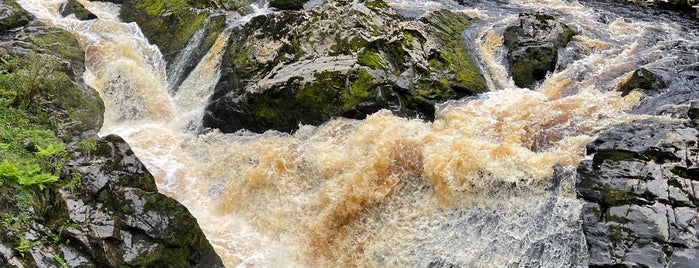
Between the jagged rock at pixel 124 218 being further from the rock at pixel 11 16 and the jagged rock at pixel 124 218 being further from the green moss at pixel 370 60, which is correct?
Answer: the rock at pixel 11 16

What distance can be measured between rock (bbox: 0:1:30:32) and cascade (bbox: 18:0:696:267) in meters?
2.12

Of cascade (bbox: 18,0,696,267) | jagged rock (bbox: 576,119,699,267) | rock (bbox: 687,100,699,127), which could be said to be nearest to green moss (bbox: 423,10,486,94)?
cascade (bbox: 18,0,696,267)

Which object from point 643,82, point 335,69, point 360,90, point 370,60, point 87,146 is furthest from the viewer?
point 370,60

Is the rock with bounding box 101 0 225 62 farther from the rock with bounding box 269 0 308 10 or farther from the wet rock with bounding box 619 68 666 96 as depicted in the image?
the wet rock with bounding box 619 68 666 96

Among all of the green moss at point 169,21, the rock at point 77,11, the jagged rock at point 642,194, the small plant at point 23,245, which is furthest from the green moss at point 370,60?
the rock at point 77,11

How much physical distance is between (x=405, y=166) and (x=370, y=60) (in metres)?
2.91

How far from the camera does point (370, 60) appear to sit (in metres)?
10.4

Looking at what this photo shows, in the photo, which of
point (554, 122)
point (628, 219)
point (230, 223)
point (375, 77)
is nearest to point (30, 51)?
point (230, 223)

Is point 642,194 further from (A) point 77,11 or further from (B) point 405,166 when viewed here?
(A) point 77,11

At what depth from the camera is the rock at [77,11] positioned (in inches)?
580

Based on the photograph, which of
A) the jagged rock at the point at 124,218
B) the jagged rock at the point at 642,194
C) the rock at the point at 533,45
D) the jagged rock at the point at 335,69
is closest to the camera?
the jagged rock at the point at 642,194

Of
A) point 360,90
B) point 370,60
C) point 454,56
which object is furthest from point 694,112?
point 370,60

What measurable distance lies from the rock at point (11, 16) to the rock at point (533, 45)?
1131 centimetres

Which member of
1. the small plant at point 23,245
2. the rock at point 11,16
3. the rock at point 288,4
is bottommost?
the small plant at point 23,245
